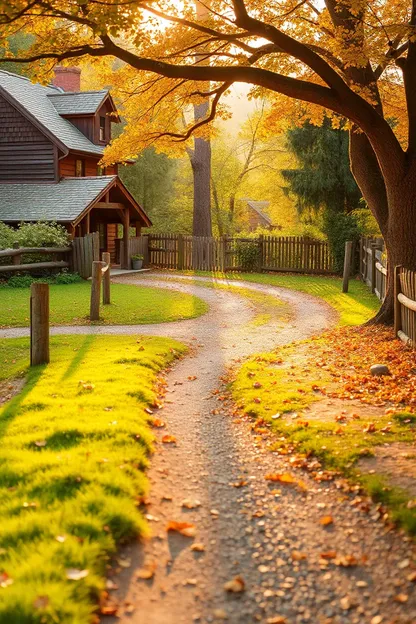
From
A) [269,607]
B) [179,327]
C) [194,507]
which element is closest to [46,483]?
[194,507]

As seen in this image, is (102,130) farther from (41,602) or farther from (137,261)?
(41,602)

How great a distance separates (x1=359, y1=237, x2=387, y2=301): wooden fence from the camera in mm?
21219

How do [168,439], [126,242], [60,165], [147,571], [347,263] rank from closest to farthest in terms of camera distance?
[147,571] < [168,439] < [347,263] < [60,165] < [126,242]

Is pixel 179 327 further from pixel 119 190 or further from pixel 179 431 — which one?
pixel 119 190

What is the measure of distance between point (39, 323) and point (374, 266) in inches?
607

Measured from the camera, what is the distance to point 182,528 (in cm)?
533

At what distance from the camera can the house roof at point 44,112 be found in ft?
109

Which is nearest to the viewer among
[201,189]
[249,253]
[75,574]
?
[75,574]

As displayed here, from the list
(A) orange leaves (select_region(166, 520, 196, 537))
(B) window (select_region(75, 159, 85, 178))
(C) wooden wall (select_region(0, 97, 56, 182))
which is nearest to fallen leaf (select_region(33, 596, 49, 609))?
(A) orange leaves (select_region(166, 520, 196, 537))

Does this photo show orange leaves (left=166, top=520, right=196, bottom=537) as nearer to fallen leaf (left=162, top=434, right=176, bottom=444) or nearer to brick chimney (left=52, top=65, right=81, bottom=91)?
fallen leaf (left=162, top=434, right=176, bottom=444)

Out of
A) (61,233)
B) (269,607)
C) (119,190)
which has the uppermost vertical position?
(119,190)

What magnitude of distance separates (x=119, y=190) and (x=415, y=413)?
2680cm

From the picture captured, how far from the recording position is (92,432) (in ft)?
23.8

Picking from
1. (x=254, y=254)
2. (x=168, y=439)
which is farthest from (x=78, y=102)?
(x=168, y=439)
